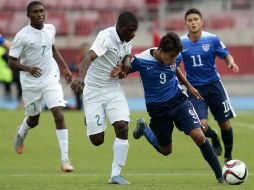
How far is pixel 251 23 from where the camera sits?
36.9 meters

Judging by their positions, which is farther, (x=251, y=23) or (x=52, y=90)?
(x=251, y=23)

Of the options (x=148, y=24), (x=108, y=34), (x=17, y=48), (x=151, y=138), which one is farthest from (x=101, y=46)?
(x=148, y=24)

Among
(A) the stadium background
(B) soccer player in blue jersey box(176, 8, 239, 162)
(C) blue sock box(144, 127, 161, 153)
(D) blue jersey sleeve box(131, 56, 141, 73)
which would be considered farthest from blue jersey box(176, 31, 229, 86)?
(A) the stadium background

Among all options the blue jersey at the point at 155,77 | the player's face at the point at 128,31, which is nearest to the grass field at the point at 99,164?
the blue jersey at the point at 155,77

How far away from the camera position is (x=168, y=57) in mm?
11570

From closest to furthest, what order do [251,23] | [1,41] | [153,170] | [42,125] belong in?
[153,170]
[1,41]
[42,125]
[251,23]

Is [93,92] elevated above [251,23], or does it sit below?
above

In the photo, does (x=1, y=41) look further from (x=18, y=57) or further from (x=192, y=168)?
(x=192, y=168)

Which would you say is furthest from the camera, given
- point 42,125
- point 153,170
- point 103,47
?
point 42,125

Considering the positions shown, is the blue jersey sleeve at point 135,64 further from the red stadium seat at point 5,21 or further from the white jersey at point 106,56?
the red stadium seat at point 5,21

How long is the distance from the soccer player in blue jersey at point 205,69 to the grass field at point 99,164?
829 mm

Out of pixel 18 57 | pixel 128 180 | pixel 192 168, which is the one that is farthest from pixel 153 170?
pixel 18 57

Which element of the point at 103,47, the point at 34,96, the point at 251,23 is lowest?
the point at 251,23

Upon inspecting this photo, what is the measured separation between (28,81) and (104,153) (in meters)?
3.06
